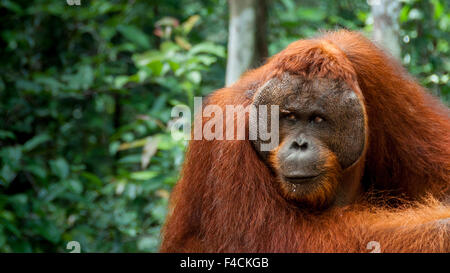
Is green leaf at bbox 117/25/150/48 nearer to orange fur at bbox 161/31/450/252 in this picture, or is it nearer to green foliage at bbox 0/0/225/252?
green foliage at bbox 0/0/225/252

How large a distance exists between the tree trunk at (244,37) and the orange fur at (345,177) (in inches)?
51.4

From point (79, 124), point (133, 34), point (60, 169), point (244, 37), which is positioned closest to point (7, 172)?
point (60, 169)

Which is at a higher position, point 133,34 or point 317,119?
point 133,34

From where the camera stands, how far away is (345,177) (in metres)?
2.82

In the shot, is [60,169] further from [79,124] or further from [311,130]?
[311,130]

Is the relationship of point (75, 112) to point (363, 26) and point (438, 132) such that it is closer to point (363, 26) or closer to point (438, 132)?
point (363, 26)

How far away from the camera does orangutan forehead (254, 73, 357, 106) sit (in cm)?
255

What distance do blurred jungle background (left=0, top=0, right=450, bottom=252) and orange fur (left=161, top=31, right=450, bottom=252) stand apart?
1322 mm

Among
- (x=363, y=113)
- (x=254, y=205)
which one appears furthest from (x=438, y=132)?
(x=254, y=205)

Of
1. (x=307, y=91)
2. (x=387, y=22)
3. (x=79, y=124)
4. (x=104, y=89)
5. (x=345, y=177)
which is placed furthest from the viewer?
(x=79, y=124)

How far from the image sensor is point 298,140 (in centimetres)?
253

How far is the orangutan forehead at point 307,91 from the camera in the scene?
2.55m

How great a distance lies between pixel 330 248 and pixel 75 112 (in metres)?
4.41

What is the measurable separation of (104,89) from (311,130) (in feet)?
11.4
